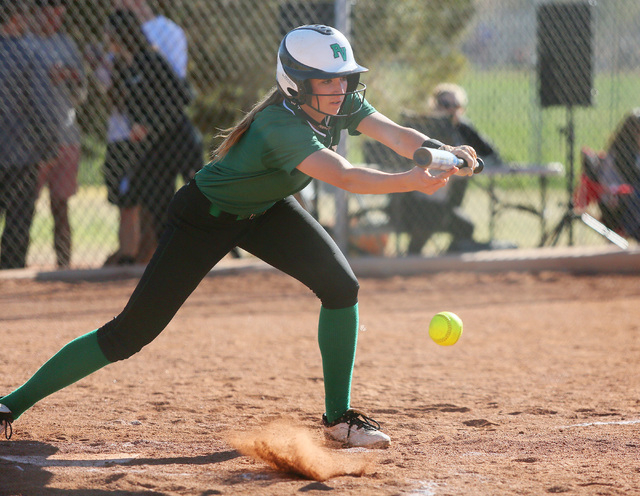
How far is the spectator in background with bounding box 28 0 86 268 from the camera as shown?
700cm

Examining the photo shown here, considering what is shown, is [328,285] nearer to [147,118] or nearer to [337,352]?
[337,352]

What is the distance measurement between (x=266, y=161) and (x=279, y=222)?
15.9 inches

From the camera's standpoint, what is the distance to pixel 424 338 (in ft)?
18.6

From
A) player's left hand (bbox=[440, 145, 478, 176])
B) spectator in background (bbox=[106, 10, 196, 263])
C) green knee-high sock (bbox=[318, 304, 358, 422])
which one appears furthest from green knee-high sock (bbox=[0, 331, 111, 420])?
spectator in background (bbox=[106, 10, 196, 263])

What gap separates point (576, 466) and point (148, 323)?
180cm

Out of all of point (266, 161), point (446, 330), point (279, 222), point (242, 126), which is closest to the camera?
point (266, 161)

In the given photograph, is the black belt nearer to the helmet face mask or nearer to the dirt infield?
the helmet face mask

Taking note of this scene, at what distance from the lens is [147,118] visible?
24.1 feet

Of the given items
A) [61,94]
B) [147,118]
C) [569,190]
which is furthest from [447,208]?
[61,94]

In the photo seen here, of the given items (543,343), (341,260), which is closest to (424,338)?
(543,343)

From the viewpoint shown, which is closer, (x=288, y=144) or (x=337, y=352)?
(x=288, y=144)

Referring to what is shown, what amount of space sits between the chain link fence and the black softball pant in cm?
410

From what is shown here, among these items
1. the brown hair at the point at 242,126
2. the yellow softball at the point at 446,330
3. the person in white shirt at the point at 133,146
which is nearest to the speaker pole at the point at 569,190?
the person in white shirt at the point at 133,146

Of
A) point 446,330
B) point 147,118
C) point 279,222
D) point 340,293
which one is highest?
point 147,118
